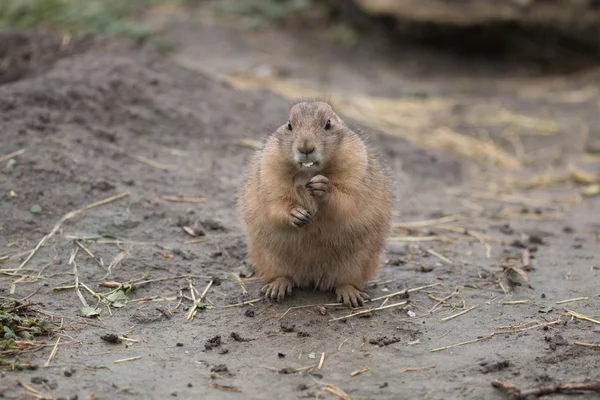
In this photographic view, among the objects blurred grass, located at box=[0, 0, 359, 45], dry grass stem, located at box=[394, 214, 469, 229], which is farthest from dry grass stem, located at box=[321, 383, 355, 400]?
blurred grass, located at box=[0, 0, 359, 45]

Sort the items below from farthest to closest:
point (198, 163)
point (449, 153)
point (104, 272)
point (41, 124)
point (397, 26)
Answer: point (397, 26)
point (449, 153)
point (198, 163)
point (41, 124)
point (104, 272)

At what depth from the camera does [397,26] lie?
47.1 feet

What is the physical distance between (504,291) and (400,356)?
1.41 m

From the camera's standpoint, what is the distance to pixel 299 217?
516cm

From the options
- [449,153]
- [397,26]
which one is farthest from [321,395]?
[397,26]

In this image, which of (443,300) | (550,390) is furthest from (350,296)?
(550,390)

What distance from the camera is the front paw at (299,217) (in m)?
5.16

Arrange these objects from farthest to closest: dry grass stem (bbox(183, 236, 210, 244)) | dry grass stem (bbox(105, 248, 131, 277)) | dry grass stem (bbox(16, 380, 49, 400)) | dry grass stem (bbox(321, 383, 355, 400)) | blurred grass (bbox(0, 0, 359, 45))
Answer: blurred grass (bbox(0, 0, 359, 45))
dry grass stem (bbox(183, 236, 210, 244))
dry grass stem (bbox(105, 248, 131, 277))
dry grass stem (bbox(321, 383, 355, 400))
dry grass stem (bbox(16, 380, 49, 400))

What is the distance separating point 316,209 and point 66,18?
927 centimetres

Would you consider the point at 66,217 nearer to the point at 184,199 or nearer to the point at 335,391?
the point at 184,199

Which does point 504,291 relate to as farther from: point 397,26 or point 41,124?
point 397,26

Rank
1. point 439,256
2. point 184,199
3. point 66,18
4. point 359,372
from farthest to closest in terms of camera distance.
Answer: point 66,18
point 184,199
point 439,256
point 359,372

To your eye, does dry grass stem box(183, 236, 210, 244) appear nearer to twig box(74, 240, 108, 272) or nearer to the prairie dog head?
twig box(74, 240, 108, 272)

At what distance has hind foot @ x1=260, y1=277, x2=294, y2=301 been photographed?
18.4 feet
